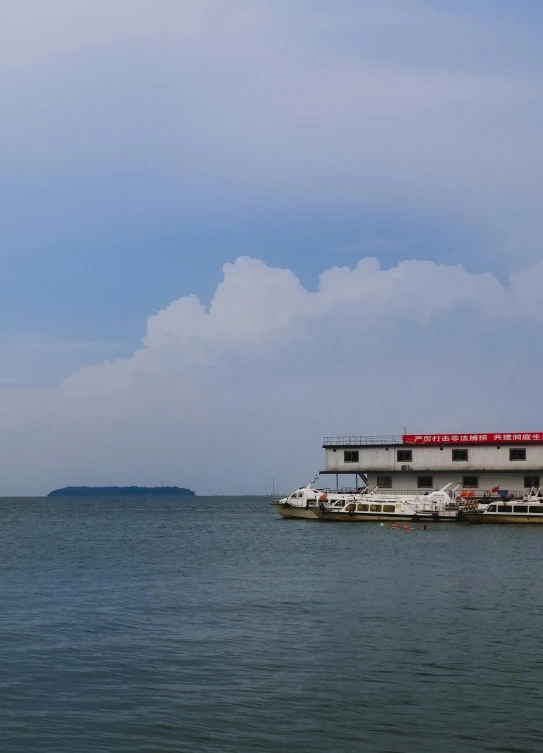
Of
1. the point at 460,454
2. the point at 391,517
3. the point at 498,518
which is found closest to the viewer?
the point at 498,518

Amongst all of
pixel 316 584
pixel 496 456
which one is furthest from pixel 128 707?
pixel 496 456

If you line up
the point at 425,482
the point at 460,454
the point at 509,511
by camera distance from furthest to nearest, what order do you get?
1. the point at 425,482
2. the point at 460,454
3. the point at 509,511

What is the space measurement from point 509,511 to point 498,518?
4.48ft

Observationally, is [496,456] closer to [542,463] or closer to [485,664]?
[542,463]

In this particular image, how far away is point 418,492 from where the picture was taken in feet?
308

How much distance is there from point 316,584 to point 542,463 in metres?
54.4

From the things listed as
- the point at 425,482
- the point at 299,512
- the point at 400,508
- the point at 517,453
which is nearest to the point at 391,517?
the point at 400,508

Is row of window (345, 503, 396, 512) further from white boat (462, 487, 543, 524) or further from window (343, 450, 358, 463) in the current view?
window (343, 450, 358, 463)

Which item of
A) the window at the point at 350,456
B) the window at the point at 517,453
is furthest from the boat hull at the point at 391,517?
the window at the point at 517,453

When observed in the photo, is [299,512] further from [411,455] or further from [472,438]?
[472,438]

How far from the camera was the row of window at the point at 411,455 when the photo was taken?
89938 mm

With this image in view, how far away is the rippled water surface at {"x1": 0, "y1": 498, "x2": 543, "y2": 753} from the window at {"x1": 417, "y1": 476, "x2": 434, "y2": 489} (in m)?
42.8

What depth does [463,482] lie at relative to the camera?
304ft

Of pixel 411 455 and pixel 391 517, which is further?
pixel 411 455
